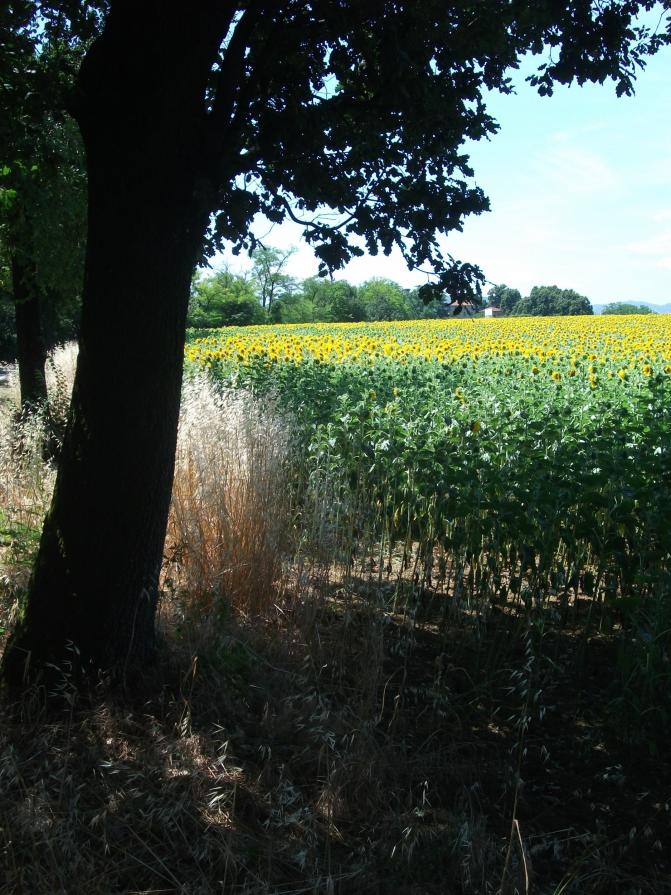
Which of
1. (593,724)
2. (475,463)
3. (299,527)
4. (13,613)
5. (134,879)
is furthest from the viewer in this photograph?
(299,527)

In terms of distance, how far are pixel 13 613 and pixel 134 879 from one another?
1.97 meters

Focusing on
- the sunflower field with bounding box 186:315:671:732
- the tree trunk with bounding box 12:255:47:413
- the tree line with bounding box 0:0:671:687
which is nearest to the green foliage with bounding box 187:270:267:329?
the tree trunk with bounding box 12:255:47:413

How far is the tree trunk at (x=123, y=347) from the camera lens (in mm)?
3488

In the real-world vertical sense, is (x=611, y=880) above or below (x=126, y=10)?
below

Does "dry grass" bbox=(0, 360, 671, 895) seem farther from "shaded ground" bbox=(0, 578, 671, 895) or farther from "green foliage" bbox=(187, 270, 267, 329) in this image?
"green foliage" bbox=(187, 270, 267, 329)

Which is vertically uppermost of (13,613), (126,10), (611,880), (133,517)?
(126,10)

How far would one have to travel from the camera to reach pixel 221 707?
12.0ft

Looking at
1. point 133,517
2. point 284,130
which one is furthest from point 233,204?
point 133,517

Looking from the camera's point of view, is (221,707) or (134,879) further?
(221,707)

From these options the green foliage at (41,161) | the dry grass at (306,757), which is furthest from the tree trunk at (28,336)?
the dry grass at (306,757)

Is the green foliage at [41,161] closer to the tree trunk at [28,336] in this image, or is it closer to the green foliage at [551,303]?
the tree trunk at [28,336]

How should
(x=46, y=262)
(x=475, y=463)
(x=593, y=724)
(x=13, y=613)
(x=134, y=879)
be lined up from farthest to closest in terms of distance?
(x=46, y=262) → (x=475, y=463) → (x=13, y=613) → (x=593, y=724) → (x=134, y=879)

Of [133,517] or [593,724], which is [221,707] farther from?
[593,724]

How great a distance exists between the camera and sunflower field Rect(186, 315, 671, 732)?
4.44 meters
